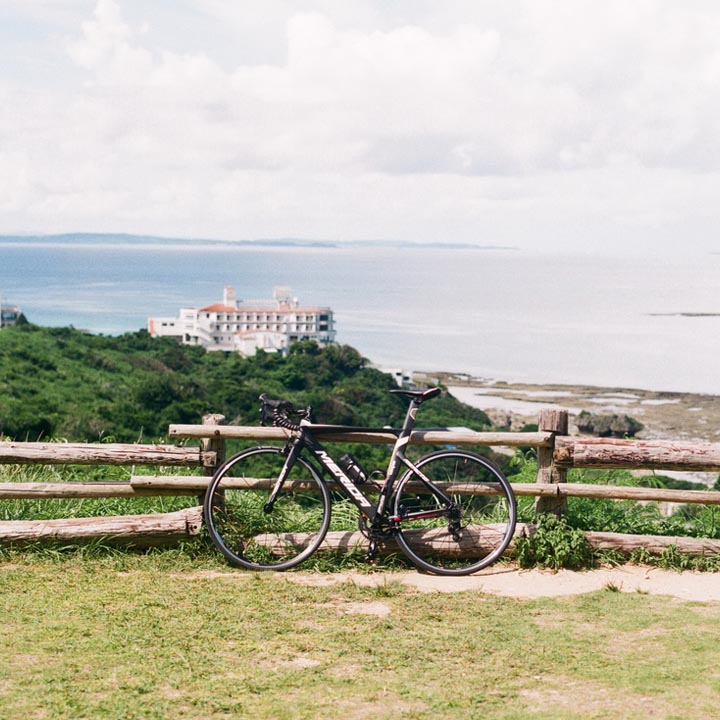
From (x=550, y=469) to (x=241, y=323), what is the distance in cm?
Answer: 11348

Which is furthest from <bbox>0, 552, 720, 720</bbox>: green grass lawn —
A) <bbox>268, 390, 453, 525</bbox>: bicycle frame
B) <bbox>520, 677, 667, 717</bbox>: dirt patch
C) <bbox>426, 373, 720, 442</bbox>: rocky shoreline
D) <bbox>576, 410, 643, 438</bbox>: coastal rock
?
<bbox>576, 410, 643, 438</bbox>: coastal rock

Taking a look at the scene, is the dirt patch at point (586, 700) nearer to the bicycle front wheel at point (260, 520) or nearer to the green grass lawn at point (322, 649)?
the green grass lawn at point (322, 649)

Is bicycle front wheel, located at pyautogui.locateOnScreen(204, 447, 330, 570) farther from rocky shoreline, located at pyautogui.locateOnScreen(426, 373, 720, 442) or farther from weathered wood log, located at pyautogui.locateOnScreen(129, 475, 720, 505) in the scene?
rocky shoreline, located at pyautogui.locateOnScreen(426, 373, 720, 442)

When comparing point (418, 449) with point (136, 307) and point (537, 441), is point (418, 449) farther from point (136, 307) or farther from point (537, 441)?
point (136, 307)

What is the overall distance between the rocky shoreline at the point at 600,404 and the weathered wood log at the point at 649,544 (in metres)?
42.8

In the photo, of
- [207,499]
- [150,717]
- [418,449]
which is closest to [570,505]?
[207,499]

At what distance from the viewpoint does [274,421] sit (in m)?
7.37

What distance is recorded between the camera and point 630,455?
752 centimetres

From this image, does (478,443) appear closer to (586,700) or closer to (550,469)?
(550,469)

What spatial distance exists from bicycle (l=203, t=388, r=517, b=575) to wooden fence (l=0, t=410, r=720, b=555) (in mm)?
161

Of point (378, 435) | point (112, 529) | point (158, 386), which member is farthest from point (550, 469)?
point (158, 386)

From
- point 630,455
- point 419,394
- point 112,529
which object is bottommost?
point 112,529

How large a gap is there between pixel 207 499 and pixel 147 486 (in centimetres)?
55

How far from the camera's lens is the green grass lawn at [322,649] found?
4.62m
